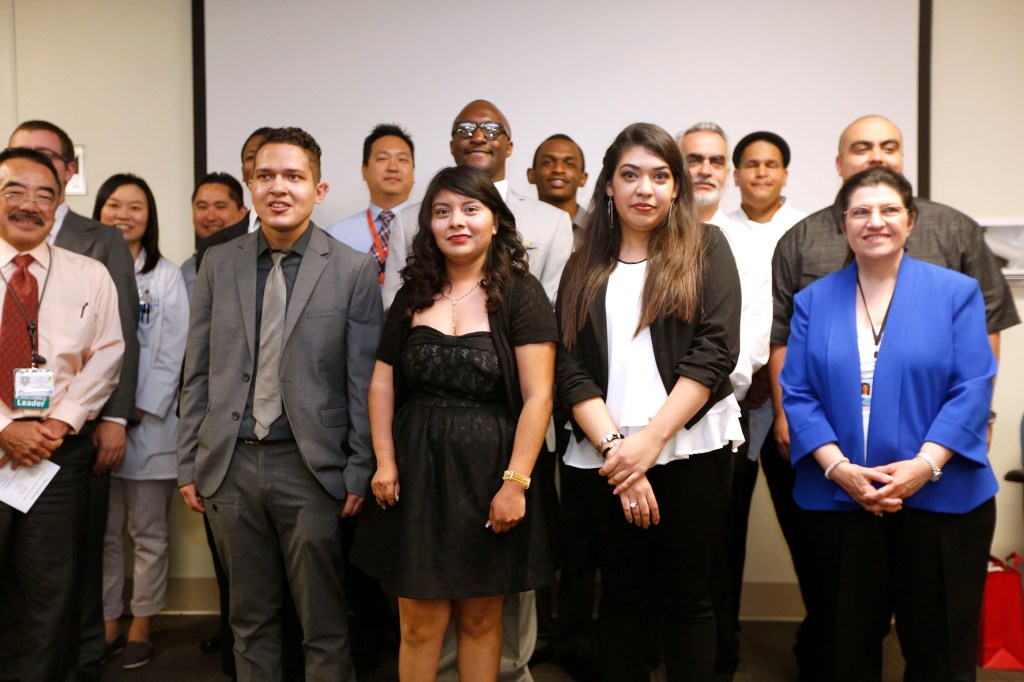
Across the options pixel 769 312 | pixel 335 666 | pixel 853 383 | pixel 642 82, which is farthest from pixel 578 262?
pixel 642 82

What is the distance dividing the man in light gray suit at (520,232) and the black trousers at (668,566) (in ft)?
1.23

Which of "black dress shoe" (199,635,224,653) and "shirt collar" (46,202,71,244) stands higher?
"shirt collar" (46,202,71,244)

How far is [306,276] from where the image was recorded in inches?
101

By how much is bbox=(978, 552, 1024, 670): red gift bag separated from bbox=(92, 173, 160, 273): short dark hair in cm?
359

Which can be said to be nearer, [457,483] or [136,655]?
[457,483]

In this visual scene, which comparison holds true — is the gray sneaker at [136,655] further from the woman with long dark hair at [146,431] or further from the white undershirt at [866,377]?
the white undershirt at [866,377]

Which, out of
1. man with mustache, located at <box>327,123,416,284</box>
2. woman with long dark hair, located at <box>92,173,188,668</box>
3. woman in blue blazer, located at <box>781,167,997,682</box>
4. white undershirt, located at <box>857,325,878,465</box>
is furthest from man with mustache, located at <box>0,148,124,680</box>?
white undershirt, located at <box>857,325,878,465</box>

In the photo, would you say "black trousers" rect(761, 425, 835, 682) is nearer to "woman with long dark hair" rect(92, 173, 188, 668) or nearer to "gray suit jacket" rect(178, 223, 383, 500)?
"gray suit jacket" rect(178, 223, 383, 500)

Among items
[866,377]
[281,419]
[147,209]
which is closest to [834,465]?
[866,377]

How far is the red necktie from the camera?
271 centimetres

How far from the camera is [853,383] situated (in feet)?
7.65

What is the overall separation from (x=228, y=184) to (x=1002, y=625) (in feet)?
11.9

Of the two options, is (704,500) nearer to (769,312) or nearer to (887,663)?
(769,312)

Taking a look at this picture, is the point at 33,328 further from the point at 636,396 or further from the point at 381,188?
the point at 636,396
